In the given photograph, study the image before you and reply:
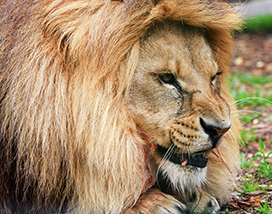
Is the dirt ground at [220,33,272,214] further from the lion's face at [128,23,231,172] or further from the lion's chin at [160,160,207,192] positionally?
the lion's face at [128,23,231,172]

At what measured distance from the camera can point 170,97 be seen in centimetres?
242

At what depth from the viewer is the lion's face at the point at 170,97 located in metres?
2.38

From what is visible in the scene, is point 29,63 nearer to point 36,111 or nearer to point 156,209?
point 36,111

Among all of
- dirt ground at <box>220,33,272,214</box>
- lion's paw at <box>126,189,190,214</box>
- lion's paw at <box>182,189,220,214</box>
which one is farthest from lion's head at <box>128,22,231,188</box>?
dirt ground at <box>220,33,272,214</box>

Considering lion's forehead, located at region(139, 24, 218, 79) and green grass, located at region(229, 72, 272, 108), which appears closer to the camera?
lion's forehead, located at region(139, 24, 218, 79)

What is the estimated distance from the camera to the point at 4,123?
2387 millimetres

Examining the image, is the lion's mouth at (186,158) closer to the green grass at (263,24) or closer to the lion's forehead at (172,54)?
the lion's forehead at (172,54)

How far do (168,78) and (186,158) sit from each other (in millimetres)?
522

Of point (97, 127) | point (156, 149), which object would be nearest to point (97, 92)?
point (97, 127)

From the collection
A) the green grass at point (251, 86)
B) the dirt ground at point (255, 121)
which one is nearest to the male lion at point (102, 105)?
the dirt ground at point (255, 121)

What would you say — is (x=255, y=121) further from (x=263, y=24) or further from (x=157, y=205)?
(x=263, y=24)

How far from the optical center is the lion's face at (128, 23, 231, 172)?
238 centimetres

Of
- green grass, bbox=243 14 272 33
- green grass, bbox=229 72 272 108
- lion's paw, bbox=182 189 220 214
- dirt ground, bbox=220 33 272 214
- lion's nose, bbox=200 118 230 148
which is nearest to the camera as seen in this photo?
lion's nose, bbox=200 118 230 148

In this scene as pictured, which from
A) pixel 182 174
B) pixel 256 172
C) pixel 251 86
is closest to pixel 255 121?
pixel 256 172
